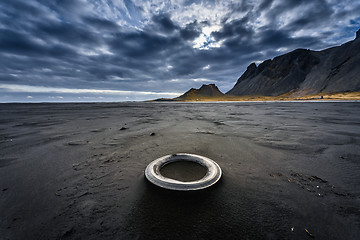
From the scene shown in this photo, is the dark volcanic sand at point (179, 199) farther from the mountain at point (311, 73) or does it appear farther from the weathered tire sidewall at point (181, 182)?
the mountain at point (311, 73)

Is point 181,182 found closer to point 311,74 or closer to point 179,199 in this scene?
point 179,199

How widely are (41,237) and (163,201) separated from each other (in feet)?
5.00

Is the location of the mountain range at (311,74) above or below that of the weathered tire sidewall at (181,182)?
above

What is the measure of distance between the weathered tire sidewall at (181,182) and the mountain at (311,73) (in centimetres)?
9778

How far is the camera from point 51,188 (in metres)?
2.66

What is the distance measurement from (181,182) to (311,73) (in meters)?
146

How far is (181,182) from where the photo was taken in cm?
245

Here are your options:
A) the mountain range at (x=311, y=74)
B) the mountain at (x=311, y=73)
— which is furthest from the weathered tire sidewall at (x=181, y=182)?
the mountain at (x=311, y=73)

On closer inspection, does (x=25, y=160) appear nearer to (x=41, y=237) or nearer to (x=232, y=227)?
(x=41, y=237)

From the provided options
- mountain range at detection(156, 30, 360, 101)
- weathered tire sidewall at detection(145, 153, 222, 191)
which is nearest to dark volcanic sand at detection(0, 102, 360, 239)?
weathered tire sidewall at detection(145, 153, 222, 191)

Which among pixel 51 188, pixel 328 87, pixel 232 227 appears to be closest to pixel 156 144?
pixel 51 188

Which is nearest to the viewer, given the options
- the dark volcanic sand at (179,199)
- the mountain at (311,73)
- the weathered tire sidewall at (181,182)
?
the dark volcanic sand at (179,199)

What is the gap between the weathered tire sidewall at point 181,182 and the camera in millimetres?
2381

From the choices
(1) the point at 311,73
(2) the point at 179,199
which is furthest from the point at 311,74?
(2) the point at 179,199
